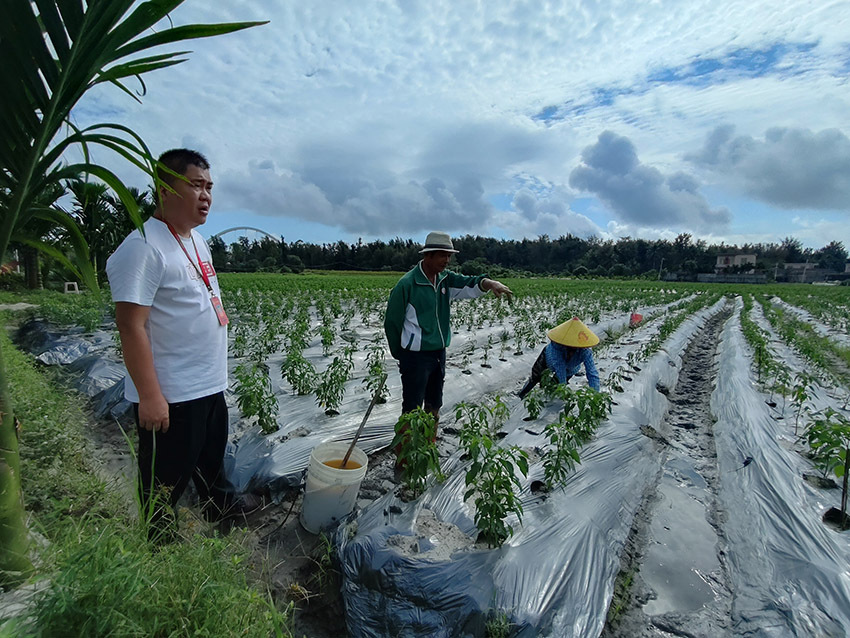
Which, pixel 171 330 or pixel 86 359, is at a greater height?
pixel 171 330

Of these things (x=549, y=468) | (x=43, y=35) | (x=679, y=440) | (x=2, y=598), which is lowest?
(x=679, y=440)

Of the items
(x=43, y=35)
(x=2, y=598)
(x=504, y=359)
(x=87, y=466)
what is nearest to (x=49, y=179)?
(x=43, y=35)

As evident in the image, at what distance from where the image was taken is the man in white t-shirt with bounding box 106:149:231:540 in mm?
1640

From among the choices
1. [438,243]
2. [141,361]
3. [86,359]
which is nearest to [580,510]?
[438,243]

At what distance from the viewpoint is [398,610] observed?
1866mm

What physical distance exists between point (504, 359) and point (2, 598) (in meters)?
6.24

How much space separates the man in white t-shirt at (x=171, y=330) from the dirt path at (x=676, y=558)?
221cm

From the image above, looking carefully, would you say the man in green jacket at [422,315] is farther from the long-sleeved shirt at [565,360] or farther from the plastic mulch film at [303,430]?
the long-sleeved shirt at [565,360]

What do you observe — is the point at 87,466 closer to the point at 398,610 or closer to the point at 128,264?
the point at 128,264

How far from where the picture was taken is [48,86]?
1182 mm

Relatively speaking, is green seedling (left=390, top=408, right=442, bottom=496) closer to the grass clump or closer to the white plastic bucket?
the white plastic bucket

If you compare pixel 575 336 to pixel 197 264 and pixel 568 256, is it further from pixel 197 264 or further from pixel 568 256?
pixel 568 256

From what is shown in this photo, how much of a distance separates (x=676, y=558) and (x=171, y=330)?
3105 mm

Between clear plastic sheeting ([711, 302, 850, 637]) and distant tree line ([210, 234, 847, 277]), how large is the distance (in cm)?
4343
